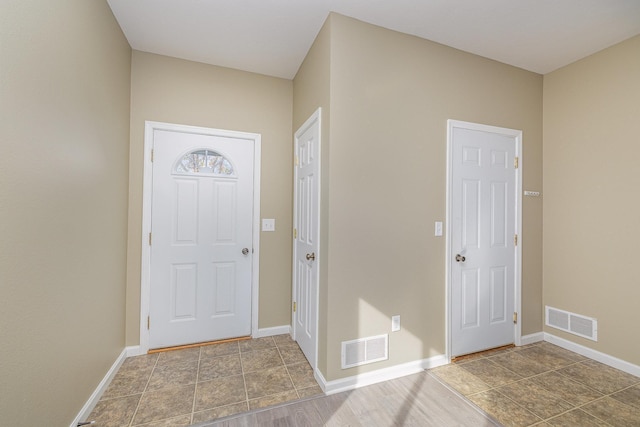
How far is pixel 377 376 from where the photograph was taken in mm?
2086

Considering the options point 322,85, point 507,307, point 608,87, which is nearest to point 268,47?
point 322,85

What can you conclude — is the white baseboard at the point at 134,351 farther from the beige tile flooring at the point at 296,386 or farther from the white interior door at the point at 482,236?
the white interior door at the point at 482,236

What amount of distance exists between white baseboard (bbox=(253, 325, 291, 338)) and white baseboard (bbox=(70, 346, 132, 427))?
1.16m

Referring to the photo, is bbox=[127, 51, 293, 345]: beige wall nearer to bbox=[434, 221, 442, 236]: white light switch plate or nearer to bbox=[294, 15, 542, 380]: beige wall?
bbox=[294, 15, 542, 380]: beige wall

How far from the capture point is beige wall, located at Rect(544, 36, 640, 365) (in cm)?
227

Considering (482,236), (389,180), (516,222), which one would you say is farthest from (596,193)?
(389,180)

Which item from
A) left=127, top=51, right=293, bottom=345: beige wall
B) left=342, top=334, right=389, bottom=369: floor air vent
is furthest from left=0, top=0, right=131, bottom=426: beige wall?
left=342, top=334, right=389, bottom=369: floor air vent

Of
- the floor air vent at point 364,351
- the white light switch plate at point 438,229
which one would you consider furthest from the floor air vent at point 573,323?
the floor air vent at point 364,351

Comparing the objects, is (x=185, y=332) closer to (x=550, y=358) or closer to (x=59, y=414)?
(x=59, y=414)

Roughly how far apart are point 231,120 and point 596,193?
11.9 ft

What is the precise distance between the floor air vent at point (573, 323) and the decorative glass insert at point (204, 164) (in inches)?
145

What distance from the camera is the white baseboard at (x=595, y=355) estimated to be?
221cm

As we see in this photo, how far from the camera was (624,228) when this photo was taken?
7.54ft

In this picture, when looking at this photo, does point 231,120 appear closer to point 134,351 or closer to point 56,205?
point 56,205
